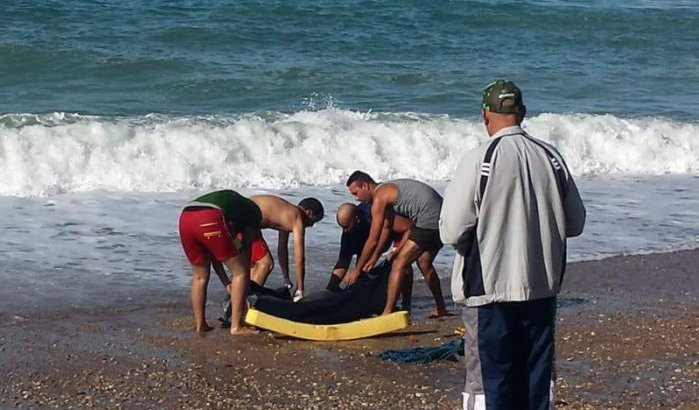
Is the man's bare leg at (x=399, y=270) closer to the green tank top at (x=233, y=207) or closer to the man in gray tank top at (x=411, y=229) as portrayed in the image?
the man in gray tank top at (x=411, y=229)

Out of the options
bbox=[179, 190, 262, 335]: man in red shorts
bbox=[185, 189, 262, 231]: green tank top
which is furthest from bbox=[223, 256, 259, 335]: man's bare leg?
bbox=[185, 189, 262, 231]: green tank top

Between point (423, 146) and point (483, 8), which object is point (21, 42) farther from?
point (483, 8)

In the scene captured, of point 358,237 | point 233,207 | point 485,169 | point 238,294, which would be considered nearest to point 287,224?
point 358,237

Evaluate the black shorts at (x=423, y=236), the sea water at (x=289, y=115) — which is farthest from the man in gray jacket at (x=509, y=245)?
the sea water at (x=289, y=115)

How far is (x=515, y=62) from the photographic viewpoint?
2508cm

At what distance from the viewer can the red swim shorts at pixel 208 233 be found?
8.72 metres

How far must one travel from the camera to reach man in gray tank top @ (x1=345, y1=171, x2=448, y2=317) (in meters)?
9.26

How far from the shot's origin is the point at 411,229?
9.30 m

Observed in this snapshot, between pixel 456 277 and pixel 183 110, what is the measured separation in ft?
47.8

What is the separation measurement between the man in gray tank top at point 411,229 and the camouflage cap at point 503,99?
4092 millimetres

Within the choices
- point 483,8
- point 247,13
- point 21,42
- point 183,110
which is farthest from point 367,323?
point 483,8

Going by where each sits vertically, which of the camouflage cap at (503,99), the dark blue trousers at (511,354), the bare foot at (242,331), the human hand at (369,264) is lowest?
the bare foot at (242,331)

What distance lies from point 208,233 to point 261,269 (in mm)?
1116

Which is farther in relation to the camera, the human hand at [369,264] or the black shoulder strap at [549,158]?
the human hand at [369,264]
